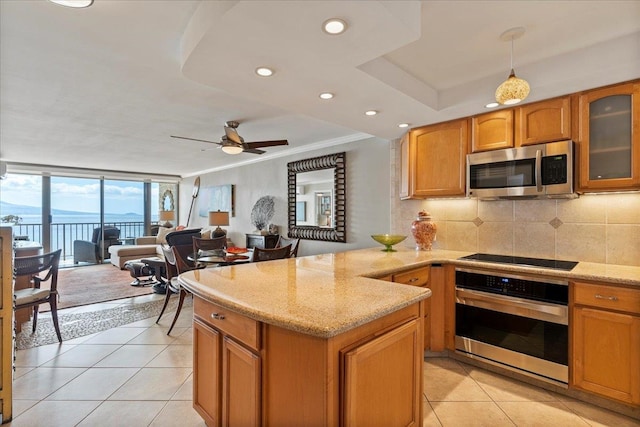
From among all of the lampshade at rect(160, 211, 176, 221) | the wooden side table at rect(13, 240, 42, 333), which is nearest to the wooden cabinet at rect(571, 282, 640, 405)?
the wooden side table at rect(13, 240, 42, 333)

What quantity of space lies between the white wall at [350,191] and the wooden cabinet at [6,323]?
3438 mm

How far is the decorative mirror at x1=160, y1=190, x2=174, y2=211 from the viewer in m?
9.22

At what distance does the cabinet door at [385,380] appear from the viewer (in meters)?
1.14

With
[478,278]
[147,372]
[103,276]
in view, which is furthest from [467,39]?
[103,276]

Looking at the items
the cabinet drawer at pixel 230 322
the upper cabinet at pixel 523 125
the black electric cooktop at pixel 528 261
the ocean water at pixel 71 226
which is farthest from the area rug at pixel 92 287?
the upper cabinet at pixel 523 125

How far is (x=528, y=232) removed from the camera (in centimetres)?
275

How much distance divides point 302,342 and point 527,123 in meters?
2.49

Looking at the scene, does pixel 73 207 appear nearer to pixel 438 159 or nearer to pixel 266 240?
pixel 266 240

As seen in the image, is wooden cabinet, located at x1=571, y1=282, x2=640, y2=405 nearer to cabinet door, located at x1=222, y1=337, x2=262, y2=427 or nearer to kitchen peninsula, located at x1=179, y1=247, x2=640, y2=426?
kitchen peninsula, located at x1=179, y1=247, x2=640, y2=426

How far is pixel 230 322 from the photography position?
4.65ft

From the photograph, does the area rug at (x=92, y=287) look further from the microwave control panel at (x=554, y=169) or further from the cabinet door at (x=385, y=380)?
the microwave control panel at (x=554, y=169)

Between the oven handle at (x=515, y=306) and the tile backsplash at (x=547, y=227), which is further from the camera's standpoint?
the tile backsplash at (x=547, y=227)

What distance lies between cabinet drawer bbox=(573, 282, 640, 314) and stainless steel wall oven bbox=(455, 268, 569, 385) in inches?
3.3

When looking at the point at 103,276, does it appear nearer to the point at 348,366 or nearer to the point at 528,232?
the point at 348,366
